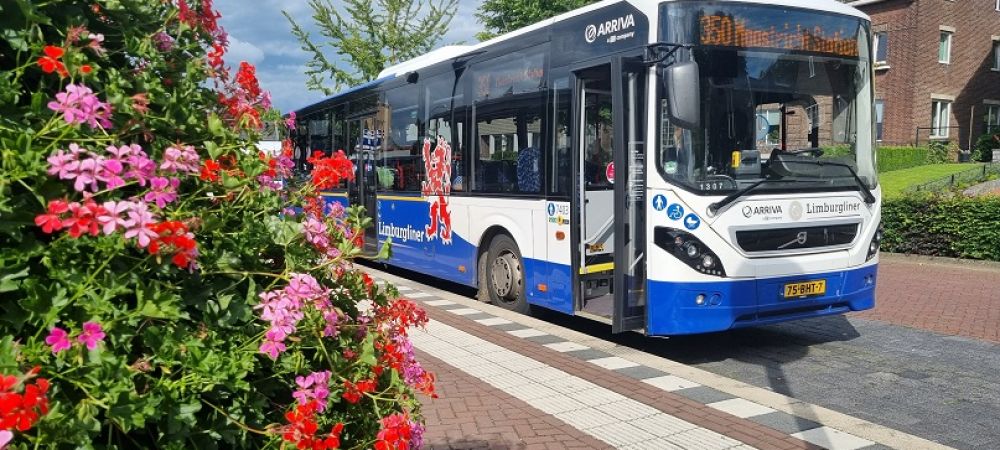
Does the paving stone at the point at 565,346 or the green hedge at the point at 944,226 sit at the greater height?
the green hedge at the point at 944,226

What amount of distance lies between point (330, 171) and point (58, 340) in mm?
953

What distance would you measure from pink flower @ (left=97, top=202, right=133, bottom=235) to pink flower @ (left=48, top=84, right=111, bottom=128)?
22cm

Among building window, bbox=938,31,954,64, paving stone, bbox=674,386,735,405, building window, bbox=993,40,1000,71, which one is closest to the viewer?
paving stone, bbox=674,386,735,405

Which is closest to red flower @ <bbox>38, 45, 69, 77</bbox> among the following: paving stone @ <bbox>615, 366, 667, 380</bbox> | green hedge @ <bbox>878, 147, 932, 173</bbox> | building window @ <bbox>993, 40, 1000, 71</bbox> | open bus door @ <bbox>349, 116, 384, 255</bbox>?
paving stone @ <bbox>615, 366, 667, 380</bbox>

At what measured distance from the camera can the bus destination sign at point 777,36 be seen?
651 centimetres

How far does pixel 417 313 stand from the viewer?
273 centimetres

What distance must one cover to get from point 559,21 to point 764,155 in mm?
2620

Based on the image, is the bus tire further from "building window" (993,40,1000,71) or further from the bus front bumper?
"building window" (993,40,1000,71)

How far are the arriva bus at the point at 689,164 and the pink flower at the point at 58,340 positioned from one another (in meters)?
3.65

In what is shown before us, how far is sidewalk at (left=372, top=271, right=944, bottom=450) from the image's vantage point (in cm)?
475

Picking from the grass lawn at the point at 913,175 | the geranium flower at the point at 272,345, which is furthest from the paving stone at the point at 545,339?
the grass lawn at the point at 913,175

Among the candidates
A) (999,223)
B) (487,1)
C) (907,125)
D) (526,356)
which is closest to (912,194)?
(999,223)

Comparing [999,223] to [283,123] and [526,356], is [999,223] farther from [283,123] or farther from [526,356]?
[283,123]

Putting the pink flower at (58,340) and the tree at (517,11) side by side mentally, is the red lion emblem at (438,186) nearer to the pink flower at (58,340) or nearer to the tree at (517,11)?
the pink flower at (58,340)
